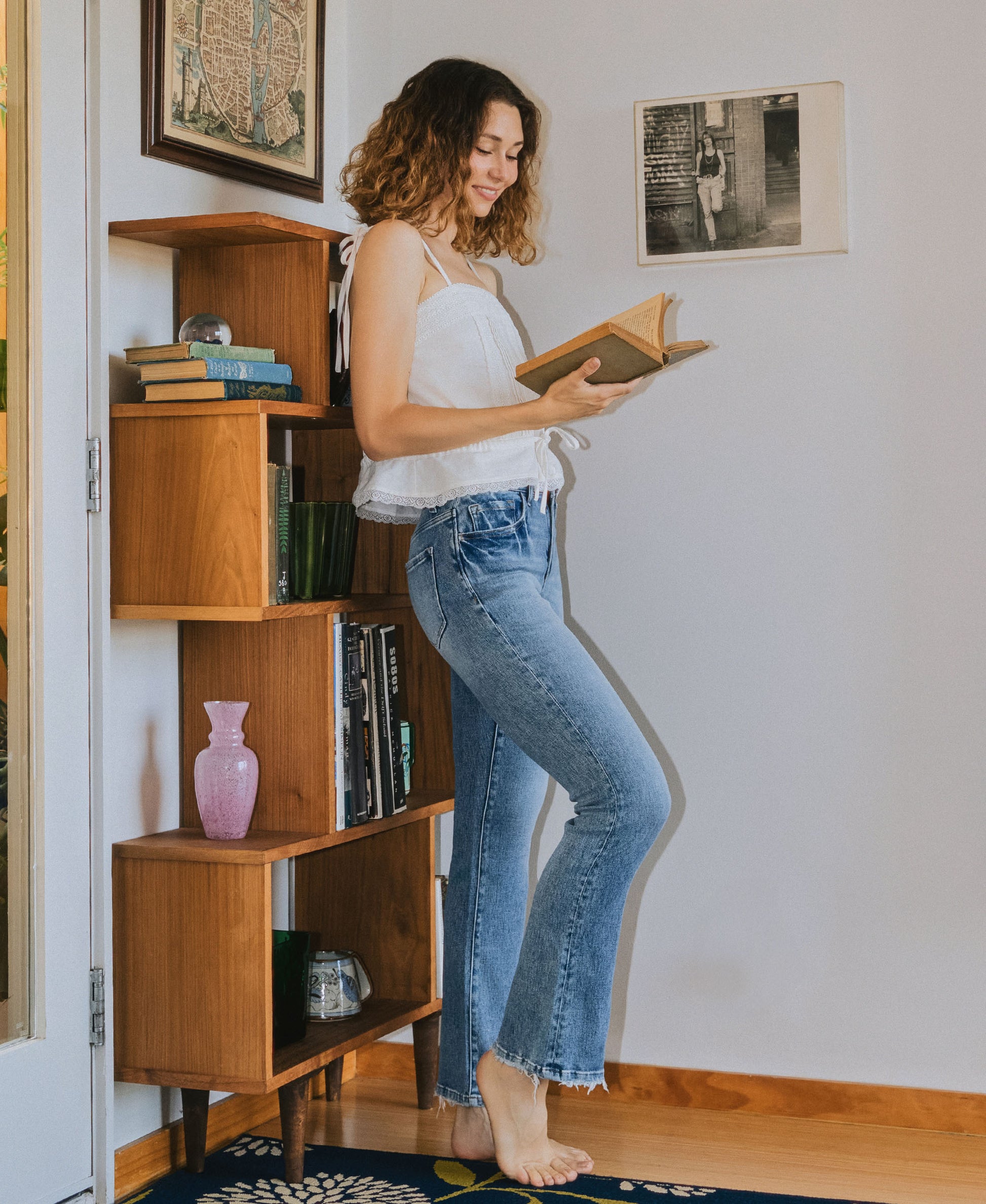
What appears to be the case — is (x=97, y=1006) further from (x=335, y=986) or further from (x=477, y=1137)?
(x=477, y=1137)

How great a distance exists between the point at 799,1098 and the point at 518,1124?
0.58 m

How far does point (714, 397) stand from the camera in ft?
7.48

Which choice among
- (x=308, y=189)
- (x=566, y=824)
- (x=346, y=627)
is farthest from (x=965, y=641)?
(x=308, y=189)

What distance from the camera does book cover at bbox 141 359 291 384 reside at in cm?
183

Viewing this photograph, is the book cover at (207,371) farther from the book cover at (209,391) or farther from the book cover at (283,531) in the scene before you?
the book cover at (283,531)

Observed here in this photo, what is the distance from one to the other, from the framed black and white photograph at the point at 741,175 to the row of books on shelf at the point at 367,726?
0.81m

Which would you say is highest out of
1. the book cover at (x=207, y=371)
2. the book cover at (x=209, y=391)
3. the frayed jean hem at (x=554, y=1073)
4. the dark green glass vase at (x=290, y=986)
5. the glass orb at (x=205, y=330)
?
the glass orb at (x=205, y=330)

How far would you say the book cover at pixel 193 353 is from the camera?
1842 millimetres

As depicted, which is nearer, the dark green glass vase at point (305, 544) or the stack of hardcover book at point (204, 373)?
the stack of hardcover book at point (204, 373)

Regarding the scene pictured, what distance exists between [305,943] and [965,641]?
3.59 feet

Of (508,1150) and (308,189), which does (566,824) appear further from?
(308,189)

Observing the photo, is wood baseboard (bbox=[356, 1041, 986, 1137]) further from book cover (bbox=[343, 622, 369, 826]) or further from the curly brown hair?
the curly brown hair

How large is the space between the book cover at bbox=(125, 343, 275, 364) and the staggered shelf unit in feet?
0.20

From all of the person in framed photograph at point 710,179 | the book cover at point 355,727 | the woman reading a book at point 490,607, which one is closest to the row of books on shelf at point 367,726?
the book cover at point 355,727
